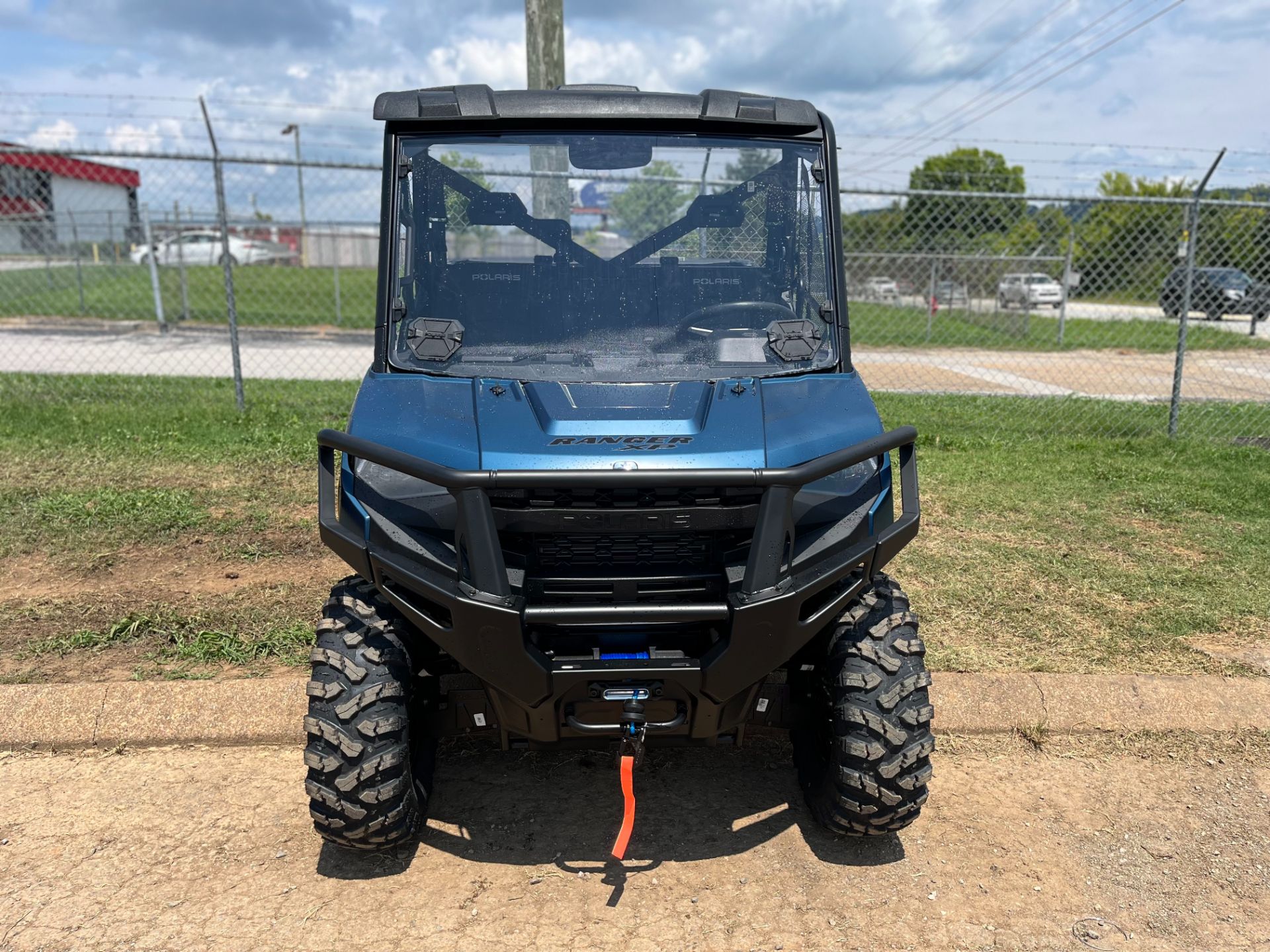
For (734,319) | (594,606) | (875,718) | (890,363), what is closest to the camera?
(594,606)

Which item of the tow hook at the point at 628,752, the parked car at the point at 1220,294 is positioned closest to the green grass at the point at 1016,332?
the parked car at the point at 1220,294

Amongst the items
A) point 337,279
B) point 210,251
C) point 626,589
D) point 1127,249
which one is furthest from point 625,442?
point 210,251

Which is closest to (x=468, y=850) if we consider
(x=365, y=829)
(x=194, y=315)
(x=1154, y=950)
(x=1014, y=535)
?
(x=365, y=829)

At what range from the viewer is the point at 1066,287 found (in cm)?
1438

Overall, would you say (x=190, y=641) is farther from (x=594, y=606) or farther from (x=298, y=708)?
(x=594, y=606)

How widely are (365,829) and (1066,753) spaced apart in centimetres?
264

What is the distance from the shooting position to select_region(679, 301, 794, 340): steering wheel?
11.3 feet

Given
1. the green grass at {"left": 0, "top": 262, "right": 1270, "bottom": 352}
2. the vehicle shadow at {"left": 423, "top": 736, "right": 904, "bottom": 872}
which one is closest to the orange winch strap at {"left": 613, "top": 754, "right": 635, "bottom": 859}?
the vehicle shadow at {"left": 423, "top": 736, "right": 904, "bottom": 872}

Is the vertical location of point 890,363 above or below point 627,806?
above

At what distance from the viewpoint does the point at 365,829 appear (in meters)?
3.02

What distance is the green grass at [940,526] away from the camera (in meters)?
4.65

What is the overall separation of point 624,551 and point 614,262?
1226 mm

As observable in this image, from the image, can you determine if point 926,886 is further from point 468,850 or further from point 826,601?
point 468,850

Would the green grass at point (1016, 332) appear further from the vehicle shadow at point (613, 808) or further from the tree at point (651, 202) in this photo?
the vehicle shadow at point (613, 808)
